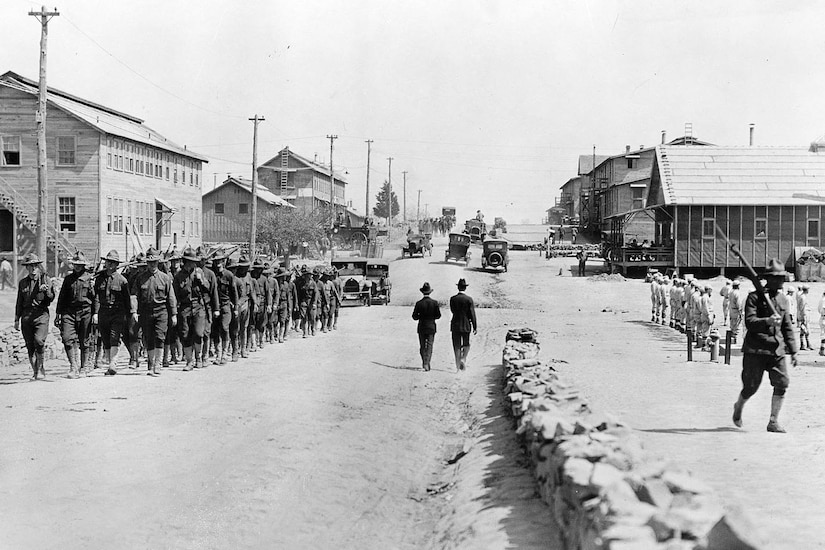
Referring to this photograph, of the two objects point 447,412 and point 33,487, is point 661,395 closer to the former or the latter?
point 447,412

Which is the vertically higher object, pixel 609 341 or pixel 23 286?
pixel 23 286

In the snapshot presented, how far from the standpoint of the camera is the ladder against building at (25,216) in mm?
38250

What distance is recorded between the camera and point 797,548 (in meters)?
6.34

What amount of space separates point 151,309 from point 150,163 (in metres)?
32.2

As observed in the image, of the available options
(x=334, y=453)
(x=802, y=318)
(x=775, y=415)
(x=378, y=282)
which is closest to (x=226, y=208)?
(x=378, y=282)

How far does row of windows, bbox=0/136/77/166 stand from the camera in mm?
39562

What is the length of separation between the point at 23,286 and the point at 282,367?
463 cm

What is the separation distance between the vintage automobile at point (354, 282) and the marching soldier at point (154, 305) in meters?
20.4

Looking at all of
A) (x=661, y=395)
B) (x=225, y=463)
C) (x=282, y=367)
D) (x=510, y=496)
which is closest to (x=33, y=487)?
(x=225, y=463)

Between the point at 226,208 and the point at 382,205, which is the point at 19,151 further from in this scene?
the point at 382,205

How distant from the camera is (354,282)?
3578cm

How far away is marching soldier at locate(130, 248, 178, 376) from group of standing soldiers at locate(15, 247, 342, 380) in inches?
0.6

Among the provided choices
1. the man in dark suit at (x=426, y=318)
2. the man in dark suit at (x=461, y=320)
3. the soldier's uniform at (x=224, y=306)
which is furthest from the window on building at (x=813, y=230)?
the soldier's uniform at (x=224, y=306)

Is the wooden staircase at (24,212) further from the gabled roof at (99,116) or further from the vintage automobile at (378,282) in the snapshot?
the vintage automobile at (378,282)
